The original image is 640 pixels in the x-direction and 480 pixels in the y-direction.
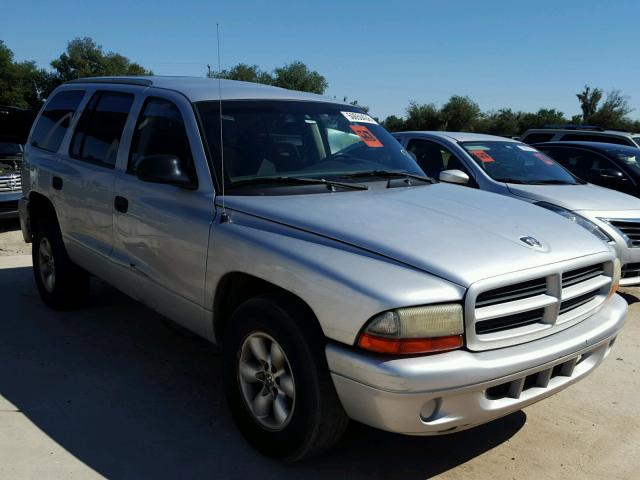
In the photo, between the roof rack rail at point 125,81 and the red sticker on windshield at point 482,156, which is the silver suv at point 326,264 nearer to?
the roof rack rail at point 125,81

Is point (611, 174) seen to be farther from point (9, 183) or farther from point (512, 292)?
point (9, 183)

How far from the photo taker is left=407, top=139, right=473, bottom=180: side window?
729 centimetres

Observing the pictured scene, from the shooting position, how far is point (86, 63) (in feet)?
221

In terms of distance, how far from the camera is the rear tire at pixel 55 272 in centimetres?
516

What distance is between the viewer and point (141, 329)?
16.5ft

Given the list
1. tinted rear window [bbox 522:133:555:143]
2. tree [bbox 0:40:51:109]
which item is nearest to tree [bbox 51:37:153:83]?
tree [bbox 0:40:51:109]

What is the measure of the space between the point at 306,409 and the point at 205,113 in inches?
73.7

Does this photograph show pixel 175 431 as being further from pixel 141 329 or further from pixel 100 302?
pixel 100 302

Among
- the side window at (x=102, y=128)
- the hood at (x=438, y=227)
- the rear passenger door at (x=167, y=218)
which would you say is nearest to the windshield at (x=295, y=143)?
the rear passenger door at (x=167, y=218)

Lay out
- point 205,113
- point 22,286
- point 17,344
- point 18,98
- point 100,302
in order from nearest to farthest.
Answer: point 205,113 < point 17,344 < point 100,302 < point 22,286 < point 18,98

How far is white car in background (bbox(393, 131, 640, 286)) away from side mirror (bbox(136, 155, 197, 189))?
247 centimetres

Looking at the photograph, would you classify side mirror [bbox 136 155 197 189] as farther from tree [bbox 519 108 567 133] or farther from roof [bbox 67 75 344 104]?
tree [bbox 519 108 567 133]

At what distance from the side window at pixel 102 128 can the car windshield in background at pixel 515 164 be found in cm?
411

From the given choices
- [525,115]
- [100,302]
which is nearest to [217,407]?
[100,302]
